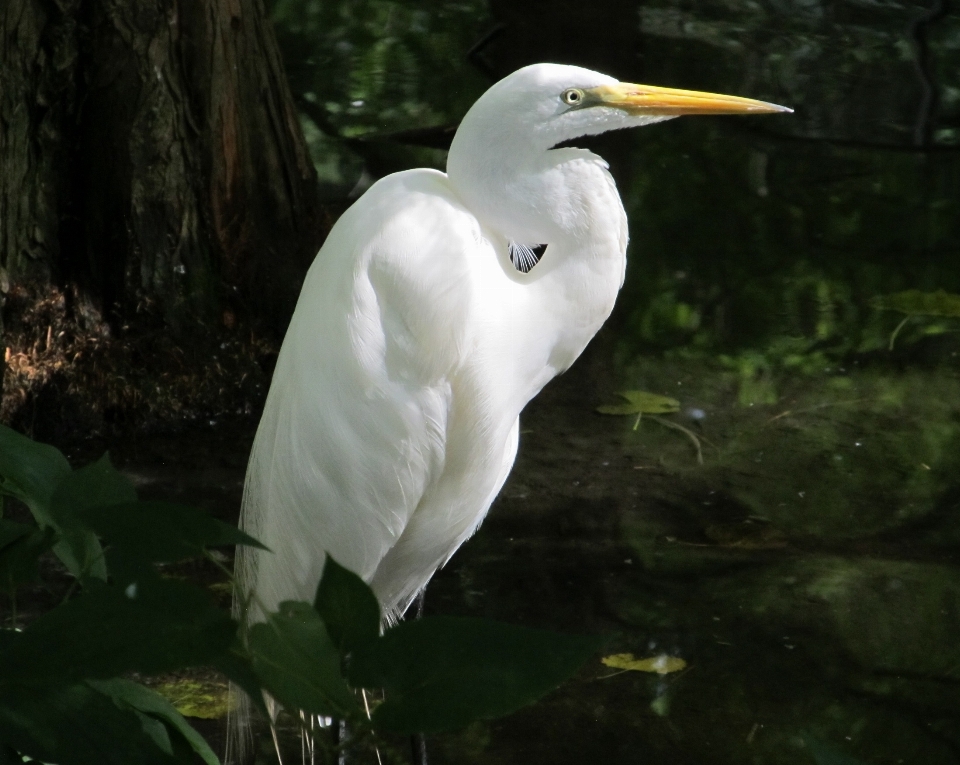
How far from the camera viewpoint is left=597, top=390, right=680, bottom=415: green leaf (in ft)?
12.5

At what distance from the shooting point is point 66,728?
614mm

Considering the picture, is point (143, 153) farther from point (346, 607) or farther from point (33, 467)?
point (346, 607)

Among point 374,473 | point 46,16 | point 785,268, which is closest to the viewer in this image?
point 374,473

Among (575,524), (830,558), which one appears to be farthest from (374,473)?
(830,558)

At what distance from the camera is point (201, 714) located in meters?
2.48

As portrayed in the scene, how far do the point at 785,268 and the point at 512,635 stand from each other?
4.46 meters

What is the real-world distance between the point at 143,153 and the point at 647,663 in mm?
2046

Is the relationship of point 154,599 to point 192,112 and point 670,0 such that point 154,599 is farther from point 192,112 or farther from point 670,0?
point 670,0

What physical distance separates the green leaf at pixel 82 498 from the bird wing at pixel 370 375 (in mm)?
1200

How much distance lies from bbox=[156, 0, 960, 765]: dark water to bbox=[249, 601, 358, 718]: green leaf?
15 centimetres

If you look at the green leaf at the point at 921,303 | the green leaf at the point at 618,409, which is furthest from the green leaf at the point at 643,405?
the green leaf at the point at 921,303

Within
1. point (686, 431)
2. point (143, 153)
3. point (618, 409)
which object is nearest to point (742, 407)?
point (686, 431)

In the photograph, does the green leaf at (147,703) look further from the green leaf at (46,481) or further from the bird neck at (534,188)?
the bird neck at (534,188)

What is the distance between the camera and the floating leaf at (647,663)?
8.68 feet
